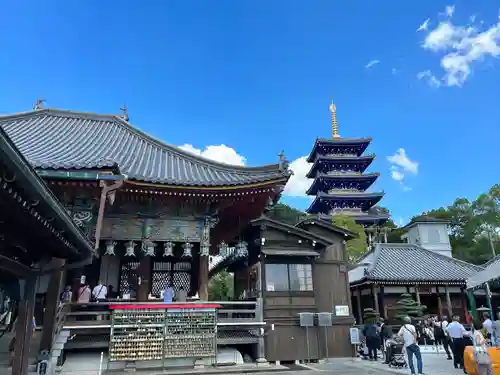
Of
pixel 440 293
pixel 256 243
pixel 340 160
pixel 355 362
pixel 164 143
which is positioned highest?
pixel 340 160

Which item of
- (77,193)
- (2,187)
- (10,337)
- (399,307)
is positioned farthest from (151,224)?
(399,307)

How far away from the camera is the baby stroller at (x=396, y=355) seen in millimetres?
12829

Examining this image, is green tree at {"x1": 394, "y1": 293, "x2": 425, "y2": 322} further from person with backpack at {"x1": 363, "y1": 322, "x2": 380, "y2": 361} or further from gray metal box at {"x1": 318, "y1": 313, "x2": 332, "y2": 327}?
gray metal box at {"x1": 318, "y1": 313, "x2": 332, "y2": 327}

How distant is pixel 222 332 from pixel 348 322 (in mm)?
6357

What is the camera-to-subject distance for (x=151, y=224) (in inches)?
496

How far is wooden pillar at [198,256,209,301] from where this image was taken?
41.0 feet

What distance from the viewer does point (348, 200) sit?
4862 cm

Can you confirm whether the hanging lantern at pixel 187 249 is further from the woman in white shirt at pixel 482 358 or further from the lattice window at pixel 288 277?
the woman in white shirt at pixel 482 358

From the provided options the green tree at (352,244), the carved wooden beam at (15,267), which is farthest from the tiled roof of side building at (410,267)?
the carved wooden beam at (15,267)

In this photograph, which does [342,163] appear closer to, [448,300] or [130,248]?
[448,300]

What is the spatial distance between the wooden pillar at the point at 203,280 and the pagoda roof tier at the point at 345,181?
37984 mm

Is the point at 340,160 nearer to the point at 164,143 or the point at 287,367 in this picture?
the point at 164,143

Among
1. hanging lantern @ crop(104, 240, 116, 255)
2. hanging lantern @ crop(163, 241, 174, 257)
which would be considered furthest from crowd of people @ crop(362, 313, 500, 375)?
hanging lantern @ crop(104, 240, 116, 255)

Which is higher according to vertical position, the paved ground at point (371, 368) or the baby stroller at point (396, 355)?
the baby stroller at point (396, 355)
